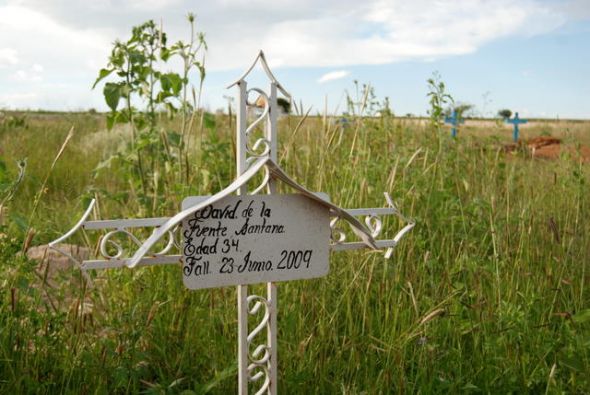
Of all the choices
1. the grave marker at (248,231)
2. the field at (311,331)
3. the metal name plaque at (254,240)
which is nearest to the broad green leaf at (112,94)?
the field at (311,331)

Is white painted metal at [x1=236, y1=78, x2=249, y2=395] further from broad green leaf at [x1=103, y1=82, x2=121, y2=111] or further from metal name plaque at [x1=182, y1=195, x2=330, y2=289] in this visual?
broad green leaf at [x1=103, y1=82, x2=121, y2=111]

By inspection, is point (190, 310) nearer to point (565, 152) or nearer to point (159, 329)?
point (159, 329)

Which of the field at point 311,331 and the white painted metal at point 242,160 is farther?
the field at point 311,331

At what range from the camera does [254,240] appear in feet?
5.11

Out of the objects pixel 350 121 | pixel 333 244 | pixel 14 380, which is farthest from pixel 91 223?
pixel 350 121

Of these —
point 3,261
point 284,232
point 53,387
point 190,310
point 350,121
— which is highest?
point 350,121

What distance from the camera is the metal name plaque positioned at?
151 cm

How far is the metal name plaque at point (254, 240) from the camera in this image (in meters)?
1.51

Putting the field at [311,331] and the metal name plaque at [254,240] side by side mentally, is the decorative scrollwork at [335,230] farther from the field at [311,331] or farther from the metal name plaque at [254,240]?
the field at [311,331]

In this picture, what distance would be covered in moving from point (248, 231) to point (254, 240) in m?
0.03

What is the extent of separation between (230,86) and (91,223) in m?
0.49

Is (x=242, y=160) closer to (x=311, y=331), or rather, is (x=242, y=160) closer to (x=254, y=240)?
(x=254, y=240)

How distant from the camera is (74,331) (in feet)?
6.47

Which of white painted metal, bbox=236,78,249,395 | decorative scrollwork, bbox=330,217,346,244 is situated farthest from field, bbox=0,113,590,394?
decorative scrollwork, bbox=330,217,346,244
